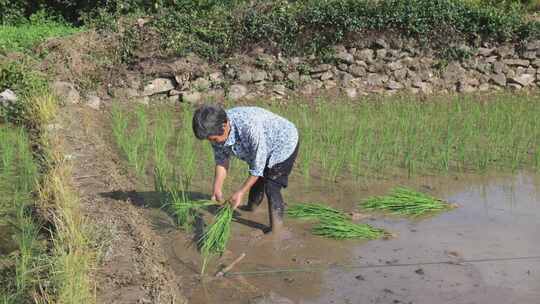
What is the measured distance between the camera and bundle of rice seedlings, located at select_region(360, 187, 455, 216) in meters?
4.44

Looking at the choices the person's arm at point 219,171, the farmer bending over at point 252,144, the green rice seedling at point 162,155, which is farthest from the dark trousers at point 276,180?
the green rice seedling at point 162,155

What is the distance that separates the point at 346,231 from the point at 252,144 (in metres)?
0.94

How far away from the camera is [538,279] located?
11.2 feet

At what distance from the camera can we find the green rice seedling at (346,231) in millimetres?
3984

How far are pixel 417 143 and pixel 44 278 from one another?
4053mm

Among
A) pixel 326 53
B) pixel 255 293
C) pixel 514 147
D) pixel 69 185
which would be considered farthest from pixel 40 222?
pixel 326 53

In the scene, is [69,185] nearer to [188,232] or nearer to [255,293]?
[188,232]

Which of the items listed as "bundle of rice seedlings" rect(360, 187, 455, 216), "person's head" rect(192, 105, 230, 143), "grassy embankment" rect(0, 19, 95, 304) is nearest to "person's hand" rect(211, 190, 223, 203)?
"person's head" rect(192, 105, 230, 143)

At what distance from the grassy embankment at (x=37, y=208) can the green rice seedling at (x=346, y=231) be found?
1.52 metres

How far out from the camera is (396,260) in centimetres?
368

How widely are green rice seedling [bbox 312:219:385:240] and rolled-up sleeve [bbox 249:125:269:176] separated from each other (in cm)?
79

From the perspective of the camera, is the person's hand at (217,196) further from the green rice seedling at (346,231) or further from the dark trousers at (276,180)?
the green rice seedling at (346,231)

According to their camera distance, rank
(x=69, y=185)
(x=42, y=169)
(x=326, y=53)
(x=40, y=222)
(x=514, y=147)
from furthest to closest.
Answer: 1. (x=326, y=53)
2. (x=514, y=147)
3. (x=42, y=169)
4. (x=69, y=185)
5. (x=40, y=222)

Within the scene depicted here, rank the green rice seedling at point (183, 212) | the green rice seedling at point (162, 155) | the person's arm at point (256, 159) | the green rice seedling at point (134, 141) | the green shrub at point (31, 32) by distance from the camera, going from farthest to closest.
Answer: the green shrub at point (31, 32)
the green rice seedling at point (134, 141)
the green rice seedling at point (162, 155)
the green rice seedling at point (183, 212)
the person's arm at point (256, 159)
